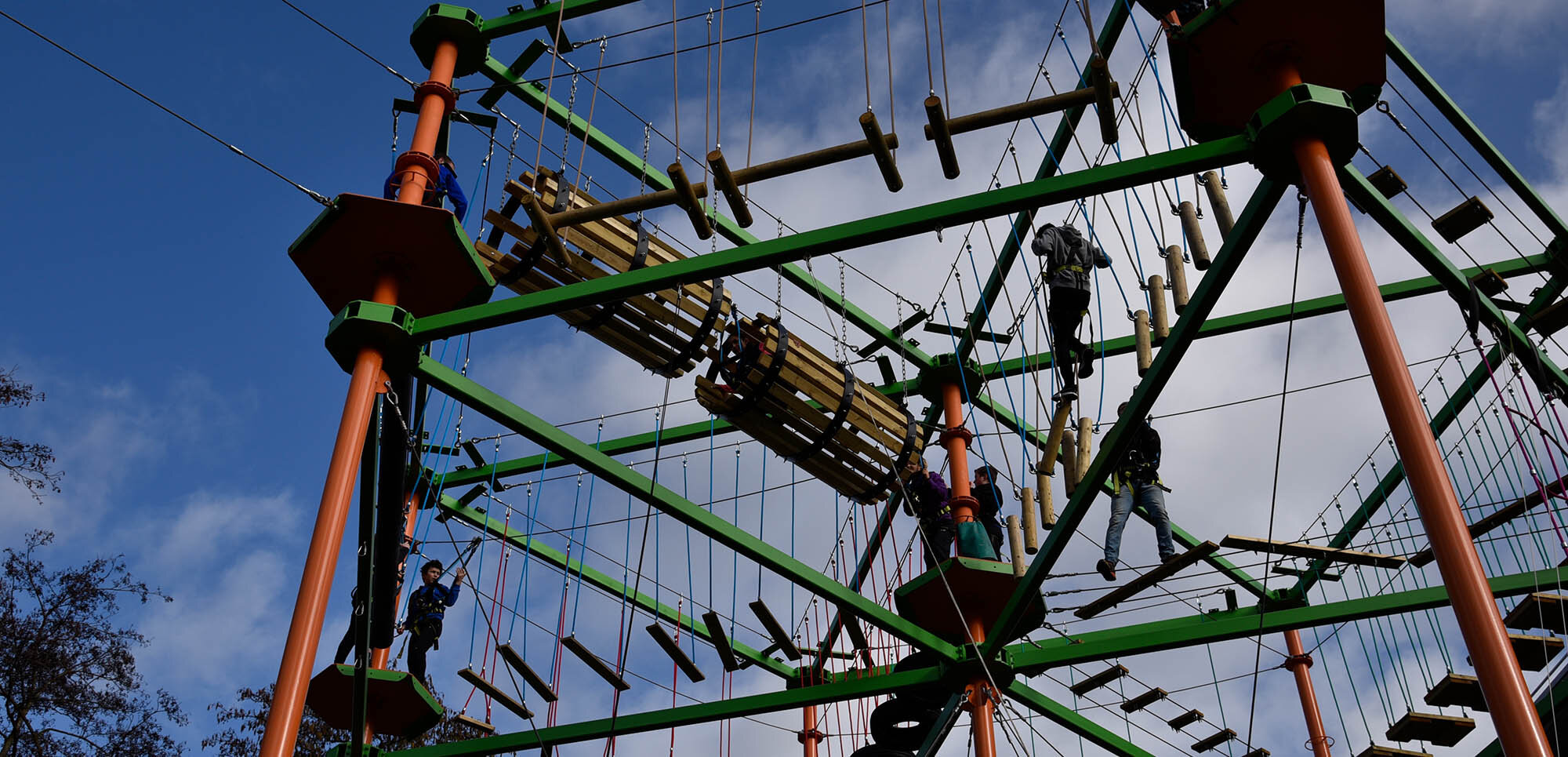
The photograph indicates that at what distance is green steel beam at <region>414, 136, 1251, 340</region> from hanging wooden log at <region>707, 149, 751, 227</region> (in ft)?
0.75

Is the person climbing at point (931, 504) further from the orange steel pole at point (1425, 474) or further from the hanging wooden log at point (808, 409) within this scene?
the orange steel pole at point (1425, 474)

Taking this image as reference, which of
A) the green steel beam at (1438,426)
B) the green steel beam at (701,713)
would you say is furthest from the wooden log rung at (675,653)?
the green steel beam at (1438,426)

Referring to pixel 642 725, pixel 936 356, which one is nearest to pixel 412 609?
pixel 642 725

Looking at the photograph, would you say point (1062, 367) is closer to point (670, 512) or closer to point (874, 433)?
point (874, 433)

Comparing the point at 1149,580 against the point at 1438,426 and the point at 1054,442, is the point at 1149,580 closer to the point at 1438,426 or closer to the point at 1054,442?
the point at 1054,442

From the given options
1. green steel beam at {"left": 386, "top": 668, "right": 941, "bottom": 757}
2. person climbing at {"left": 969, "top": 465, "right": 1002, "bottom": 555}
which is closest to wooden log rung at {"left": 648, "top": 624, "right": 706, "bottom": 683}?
green steel beam at {"left": 386, "top": 668, "right": 941, "bottom": 757}

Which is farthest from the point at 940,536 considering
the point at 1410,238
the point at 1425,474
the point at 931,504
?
the point at 1425,474

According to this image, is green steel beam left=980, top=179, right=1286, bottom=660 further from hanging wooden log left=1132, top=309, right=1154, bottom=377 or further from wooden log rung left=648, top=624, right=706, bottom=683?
wooden log rung left=648, top=624, right=706, bottom=683

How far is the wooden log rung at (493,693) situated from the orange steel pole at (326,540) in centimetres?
426

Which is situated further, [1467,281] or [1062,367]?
[1062,367]

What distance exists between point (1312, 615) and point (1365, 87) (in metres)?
5.33

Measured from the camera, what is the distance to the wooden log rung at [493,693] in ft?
42.5

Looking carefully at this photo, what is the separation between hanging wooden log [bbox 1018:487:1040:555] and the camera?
11.6m

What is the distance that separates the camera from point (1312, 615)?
39.1ft
